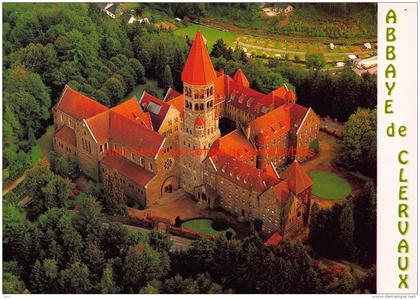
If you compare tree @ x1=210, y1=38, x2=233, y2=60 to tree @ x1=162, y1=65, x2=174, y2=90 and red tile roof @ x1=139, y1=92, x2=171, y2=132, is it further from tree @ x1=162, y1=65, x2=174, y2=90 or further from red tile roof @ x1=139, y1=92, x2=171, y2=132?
red tile roof @ x1=139, y1=92, x2=171, y2=132

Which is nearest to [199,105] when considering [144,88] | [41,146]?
[41,146]

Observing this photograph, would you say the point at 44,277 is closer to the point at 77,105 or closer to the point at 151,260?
the point at 151,260

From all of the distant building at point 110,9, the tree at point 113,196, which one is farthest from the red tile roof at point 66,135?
the distant building at point 110,9

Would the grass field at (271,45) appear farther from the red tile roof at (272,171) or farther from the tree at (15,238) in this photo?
the tree at (15,238)

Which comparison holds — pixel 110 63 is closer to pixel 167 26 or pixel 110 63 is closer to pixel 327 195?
pixel 167 26

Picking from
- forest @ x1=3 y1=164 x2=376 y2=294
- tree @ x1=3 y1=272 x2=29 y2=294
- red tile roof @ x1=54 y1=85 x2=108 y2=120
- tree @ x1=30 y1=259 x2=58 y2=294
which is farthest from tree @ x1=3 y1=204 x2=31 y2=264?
red tile roof @ x1=54 y1=85 x2=108 y2=120
